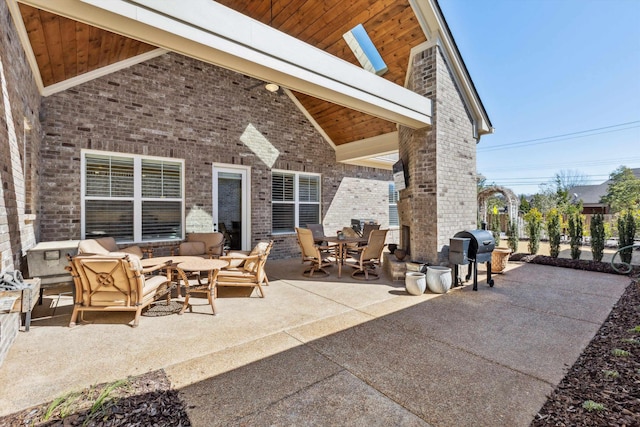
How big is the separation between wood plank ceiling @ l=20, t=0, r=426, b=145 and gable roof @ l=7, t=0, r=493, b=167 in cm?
2

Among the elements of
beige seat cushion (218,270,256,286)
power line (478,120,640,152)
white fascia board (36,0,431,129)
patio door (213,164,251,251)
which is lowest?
beige seat cushion (218,270,256,286)

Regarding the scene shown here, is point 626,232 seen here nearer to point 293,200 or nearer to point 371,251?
point 371,251

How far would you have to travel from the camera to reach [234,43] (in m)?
3.31

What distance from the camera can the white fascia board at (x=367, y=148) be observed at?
8547mm

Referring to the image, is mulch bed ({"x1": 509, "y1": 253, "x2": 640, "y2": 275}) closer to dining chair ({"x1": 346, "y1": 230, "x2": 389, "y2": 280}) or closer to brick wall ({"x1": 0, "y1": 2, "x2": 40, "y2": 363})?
dining chair ({"x1": 346, "y1": 230, "x2": 389, "y2": 280})

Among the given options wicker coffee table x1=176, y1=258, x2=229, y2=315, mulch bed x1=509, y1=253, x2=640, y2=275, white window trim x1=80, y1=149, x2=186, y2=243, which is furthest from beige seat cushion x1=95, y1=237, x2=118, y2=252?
mulch bed x1=509, y1=253, x2=640, y2=275

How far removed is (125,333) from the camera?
3.46 meters

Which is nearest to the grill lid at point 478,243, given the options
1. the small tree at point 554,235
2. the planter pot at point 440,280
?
the planter pot at point 440,280

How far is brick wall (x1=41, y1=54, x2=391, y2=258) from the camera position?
5.72 m

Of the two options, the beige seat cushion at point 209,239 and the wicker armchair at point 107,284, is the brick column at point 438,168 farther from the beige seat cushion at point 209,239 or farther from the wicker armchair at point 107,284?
the wicker armchair at point 107,284

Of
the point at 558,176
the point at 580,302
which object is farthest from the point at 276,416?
the point at 558,176

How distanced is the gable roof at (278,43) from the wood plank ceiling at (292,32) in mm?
20

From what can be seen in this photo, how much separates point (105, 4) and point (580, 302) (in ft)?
23.2

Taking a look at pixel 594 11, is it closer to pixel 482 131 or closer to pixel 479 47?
pixel 479 47
